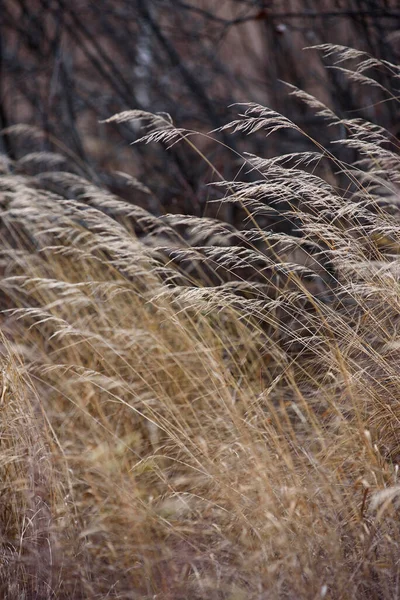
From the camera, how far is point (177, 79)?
20.9 feet

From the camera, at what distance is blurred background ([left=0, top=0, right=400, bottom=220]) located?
14.9 feet

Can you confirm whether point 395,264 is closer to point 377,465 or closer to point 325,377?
point 325,377

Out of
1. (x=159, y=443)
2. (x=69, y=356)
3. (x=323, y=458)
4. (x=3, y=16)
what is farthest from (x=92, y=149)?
(x=323, y=458)

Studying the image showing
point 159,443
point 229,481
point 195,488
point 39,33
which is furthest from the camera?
point 39,33

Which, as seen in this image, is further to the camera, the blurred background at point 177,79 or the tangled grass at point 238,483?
the blurred background at point 177,79

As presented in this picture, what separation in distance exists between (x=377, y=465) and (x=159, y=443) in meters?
1.01

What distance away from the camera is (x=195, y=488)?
2.41 m

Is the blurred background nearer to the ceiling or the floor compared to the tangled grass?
nearer to the ceiling

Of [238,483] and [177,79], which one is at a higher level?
[177,79]

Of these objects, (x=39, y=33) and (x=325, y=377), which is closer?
(x=325, y=377)

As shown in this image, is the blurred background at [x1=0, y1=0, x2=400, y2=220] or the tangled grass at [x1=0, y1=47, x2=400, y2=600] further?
the blurred background at [x1=0, y1=0, x2=400, y2=220]

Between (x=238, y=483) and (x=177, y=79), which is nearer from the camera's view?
(x=238, y=483)

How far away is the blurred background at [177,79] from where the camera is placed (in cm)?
454

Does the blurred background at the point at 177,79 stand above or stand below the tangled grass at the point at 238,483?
above
